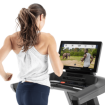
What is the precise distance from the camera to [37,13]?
1400 mm

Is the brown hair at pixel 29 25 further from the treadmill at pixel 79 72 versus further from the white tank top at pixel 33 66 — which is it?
the treadmill at pixel 79 72

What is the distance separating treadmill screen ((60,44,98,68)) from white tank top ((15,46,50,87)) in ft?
3.44

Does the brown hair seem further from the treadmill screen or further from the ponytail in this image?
the treadmill screen

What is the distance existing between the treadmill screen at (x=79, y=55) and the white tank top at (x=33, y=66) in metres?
1.05

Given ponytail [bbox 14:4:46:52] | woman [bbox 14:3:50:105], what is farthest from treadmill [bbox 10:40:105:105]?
ponytail [bbox 14:4:46:52]

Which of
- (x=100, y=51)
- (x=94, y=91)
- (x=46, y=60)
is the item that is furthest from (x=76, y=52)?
(x=46, y=60)

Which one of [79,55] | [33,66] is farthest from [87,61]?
[33,66]

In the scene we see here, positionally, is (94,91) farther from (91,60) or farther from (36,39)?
(36,39)

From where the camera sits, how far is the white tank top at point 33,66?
4.45ft

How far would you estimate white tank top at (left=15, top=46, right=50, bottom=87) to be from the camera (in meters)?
1.36

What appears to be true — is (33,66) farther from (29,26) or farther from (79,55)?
(79,55)

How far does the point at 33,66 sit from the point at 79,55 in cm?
117

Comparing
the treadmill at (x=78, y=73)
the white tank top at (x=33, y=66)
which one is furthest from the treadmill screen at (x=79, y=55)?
the white tank top at (x=33, y=66)

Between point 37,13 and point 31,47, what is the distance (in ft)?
0.99
